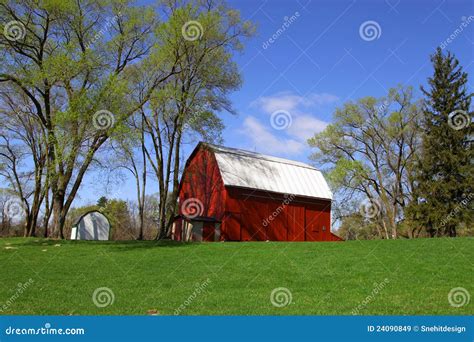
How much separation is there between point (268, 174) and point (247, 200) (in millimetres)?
3453

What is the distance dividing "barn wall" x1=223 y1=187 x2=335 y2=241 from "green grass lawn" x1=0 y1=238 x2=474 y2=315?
8.32 metres

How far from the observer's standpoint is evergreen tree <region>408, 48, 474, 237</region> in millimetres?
34281

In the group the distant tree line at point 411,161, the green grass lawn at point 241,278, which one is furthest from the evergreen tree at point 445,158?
the green grass lawn at point 241,278

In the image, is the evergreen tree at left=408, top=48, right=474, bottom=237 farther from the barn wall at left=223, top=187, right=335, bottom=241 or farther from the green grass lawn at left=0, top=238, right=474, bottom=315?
the green grass lawn at left=0, top=238, right=474, bottom=315

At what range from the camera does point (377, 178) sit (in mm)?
41906

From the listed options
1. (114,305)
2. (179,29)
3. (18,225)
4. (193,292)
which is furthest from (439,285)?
(18,225)

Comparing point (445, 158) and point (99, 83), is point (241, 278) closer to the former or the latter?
point (99, 83)

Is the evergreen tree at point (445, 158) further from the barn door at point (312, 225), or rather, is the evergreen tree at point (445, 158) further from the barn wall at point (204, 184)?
the barn wall at point (204, 184)

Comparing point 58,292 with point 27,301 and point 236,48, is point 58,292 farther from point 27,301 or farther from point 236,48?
point 236,48

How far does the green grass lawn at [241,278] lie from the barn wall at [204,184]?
901 centimetres

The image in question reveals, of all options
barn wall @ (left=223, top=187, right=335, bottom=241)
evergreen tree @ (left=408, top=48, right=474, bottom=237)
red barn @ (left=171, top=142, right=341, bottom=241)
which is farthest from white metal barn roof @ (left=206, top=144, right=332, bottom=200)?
evergreen tree @ (left=408, top=48, right=474, bottom=237)

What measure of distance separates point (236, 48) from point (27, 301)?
78.5 ft

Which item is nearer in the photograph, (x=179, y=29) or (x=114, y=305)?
(x=114, y=305)

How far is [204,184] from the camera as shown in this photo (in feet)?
99.4
